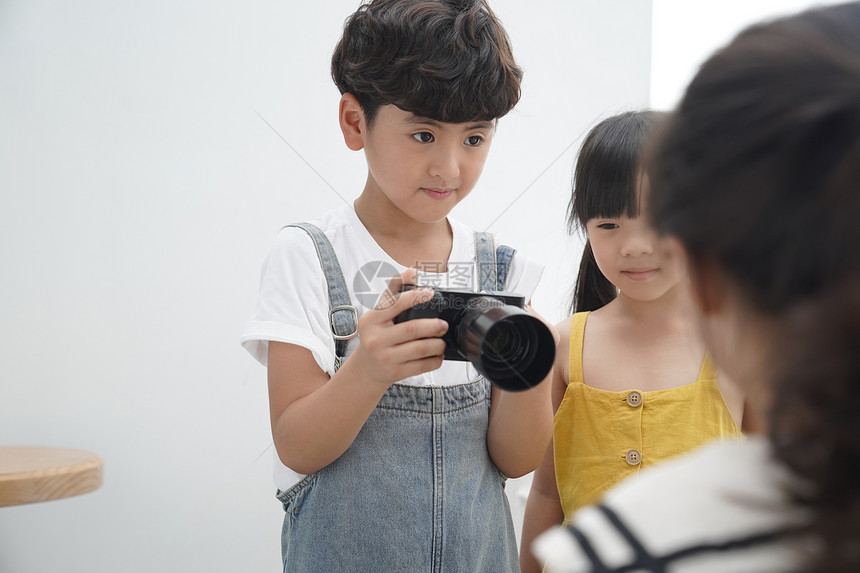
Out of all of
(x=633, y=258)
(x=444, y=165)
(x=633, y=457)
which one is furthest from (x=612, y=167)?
(x=633, y=457)

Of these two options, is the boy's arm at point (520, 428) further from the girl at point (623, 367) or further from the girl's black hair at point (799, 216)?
the girl's black hair at point (799, 216)

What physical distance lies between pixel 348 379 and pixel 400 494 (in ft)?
0.43

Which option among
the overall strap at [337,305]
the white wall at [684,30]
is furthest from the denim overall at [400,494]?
the white wall at [684,30]

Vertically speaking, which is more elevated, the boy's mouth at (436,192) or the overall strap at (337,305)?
the boy's mouth at (436,192)

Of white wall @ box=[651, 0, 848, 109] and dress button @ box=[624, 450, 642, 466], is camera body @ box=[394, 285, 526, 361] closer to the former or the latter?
dress button @ box=[624, 450, 642, 466]

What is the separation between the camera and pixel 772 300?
29cm

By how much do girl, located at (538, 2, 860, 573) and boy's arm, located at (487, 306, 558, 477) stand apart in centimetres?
42

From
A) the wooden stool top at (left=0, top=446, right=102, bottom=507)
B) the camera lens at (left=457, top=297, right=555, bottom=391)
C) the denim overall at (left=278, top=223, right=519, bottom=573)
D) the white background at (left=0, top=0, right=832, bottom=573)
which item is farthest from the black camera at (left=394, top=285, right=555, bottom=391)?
the white background at (left=0, top=0, right=832, bottom=573)

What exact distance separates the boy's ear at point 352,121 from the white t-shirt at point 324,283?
0.07 meters

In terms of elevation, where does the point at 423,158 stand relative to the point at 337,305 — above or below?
above

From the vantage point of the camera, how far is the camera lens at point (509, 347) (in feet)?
1.92

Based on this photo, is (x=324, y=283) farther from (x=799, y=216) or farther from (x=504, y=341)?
Result: (x=799, y=216)

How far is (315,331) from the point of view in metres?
0.71

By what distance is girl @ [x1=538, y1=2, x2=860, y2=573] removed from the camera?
0.26 metres
